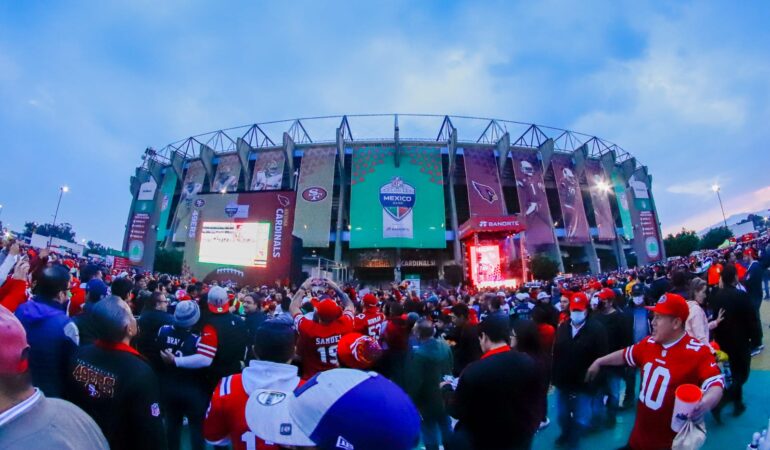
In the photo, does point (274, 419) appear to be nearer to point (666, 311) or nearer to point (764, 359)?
point (666, 311)

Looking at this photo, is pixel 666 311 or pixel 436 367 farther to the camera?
pixel 436 367

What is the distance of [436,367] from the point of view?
174 inches

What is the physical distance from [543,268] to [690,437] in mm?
33546

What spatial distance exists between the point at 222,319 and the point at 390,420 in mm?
3454

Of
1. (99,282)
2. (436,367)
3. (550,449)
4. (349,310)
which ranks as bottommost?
(550,449)

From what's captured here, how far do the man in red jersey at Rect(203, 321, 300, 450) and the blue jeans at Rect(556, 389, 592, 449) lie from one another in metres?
3.90

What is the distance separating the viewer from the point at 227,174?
42531 mm

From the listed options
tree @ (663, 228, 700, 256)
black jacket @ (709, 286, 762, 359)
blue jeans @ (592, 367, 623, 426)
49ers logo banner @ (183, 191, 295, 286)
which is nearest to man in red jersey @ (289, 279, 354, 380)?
blue jeans @ (592, 367, 623, 426)

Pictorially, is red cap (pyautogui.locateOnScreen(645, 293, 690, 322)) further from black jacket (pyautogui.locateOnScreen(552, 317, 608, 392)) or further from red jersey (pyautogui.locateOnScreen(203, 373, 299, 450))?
red jersey (pyautogui.locateOnScreen(203, 373, 299, 450))

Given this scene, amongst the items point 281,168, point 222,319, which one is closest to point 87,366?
point 222,319

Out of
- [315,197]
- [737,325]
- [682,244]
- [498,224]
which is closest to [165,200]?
[315,197]

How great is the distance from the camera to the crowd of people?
1.12m

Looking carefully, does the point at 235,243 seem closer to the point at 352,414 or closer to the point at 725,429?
the point at 725,429

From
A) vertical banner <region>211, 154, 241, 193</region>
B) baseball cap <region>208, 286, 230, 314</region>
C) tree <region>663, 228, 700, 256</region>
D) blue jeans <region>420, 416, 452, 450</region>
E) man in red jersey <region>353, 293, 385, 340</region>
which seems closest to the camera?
baseball cap <region>208, 286, 230, 314</region>
